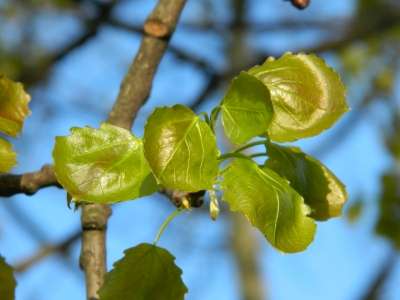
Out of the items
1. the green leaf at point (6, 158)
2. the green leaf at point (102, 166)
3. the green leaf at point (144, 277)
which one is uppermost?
the green leaf at point (102, 166)

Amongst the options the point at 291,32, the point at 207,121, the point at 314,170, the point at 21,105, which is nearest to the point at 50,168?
the point at 21,105

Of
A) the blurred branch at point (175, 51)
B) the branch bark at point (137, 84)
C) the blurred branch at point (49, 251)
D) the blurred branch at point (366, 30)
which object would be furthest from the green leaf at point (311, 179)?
the blurred branch at point (366, 30)

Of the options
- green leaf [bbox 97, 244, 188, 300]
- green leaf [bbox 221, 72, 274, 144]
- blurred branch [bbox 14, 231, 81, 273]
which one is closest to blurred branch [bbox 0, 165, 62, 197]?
green leaf [bbox 97, 244, 188, 300]

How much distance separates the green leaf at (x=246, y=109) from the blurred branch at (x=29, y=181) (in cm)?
37

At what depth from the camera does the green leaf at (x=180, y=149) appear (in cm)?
71

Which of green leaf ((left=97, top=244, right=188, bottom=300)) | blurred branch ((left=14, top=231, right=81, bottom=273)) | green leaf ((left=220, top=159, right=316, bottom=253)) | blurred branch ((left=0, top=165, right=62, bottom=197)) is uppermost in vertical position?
green leaf ((left=220, top=159, right=316, bottom=253))

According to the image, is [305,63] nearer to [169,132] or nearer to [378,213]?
[169,132]

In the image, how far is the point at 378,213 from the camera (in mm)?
2400

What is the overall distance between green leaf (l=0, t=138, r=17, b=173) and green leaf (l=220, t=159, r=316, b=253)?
300 mm

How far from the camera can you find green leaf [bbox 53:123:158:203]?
2.42ft

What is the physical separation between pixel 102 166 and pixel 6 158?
0.15 meters

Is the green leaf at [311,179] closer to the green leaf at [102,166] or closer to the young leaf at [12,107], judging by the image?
the green leaf at [102,166]

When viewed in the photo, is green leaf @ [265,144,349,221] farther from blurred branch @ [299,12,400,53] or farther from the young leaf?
blurred branch @ [299,12,400,53]

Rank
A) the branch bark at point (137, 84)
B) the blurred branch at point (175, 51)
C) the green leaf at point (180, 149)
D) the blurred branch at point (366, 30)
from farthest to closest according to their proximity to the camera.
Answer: the blurred branch at point (366, 30) < the blurred branch at point (175, 51) < the branch bark at point (137, 84) < the green leaf at point (180, 149)
